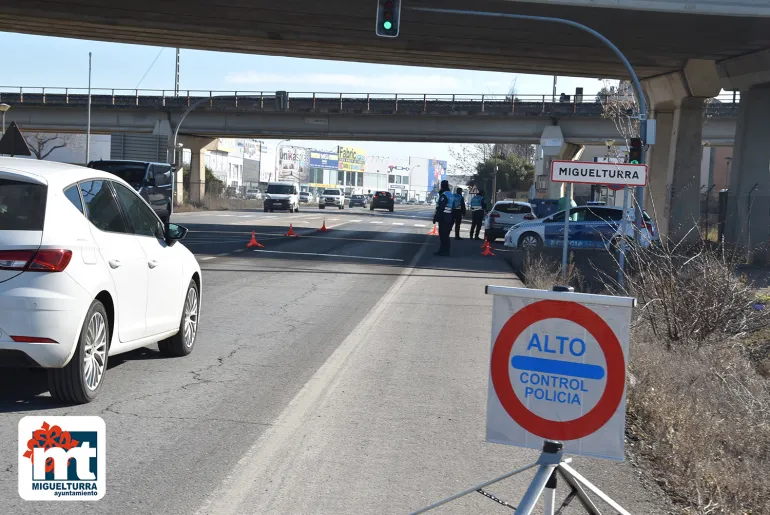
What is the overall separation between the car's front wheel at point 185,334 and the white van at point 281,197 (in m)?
54.5

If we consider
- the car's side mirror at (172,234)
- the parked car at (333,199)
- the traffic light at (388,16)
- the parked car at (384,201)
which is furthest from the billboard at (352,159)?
the car's side mirror at (172,234)

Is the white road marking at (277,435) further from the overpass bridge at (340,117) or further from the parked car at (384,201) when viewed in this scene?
the parked car at (384,201)

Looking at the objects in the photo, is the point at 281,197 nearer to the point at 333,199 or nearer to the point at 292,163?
the point at 333,199

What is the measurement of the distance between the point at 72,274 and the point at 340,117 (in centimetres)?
5422

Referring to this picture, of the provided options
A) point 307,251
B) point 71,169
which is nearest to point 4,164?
point 71,169

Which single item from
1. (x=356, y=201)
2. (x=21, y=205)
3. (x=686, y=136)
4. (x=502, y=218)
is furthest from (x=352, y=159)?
(x=21, y=205)

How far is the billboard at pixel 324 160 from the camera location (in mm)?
177625

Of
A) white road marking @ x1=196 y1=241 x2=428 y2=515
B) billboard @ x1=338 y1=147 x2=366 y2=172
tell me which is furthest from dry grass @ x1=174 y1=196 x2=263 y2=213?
billboard @ x1=338 y1=147 x2=366 y2=172

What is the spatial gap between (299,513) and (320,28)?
26.7 m

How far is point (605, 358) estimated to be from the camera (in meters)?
4.17

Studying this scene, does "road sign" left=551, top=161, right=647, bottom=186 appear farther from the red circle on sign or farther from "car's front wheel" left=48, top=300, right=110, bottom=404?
the red circle on sign

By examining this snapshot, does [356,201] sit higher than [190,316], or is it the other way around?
[190,316]

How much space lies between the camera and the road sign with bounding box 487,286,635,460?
417cm

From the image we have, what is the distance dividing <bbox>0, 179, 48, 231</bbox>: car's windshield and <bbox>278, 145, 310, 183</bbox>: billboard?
142573mm
